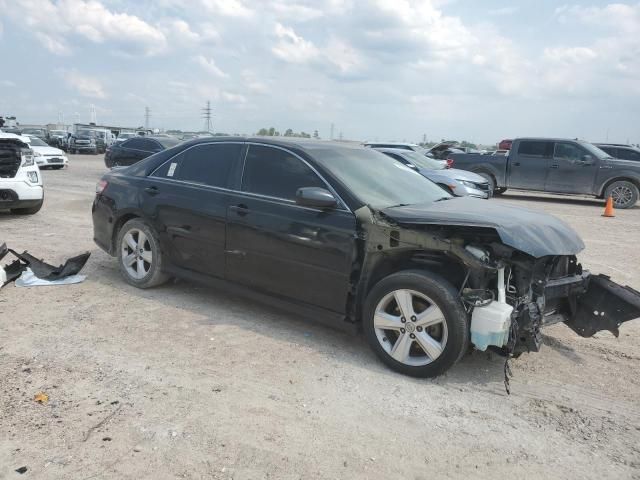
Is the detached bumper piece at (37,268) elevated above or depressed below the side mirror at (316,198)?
below

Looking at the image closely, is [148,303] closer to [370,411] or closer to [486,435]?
[370,411]

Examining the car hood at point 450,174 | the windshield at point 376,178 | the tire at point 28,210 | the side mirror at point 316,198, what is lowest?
the tire at point 28,210

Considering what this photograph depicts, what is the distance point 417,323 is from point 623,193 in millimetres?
14021

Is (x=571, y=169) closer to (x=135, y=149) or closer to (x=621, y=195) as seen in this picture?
(x=621, y=195)

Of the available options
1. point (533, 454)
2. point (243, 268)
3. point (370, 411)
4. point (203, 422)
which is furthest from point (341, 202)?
point (533, 454)

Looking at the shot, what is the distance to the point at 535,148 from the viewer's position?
1639 centimetres

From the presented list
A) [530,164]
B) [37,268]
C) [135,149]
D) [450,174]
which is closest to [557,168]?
[530,164]

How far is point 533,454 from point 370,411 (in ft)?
3.12

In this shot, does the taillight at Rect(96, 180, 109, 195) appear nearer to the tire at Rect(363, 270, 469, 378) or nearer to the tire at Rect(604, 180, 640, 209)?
the tire at Rect(363, 270, 469, 378)

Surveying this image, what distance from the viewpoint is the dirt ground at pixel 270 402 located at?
112 inches

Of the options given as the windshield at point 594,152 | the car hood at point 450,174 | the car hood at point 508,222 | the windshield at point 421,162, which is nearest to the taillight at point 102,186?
the car hood at point 508,222

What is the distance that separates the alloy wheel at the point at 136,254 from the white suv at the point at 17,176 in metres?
4.69

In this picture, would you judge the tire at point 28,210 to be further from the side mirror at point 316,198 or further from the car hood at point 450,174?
the car hood at point 450,174

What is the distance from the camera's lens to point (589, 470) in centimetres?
286
